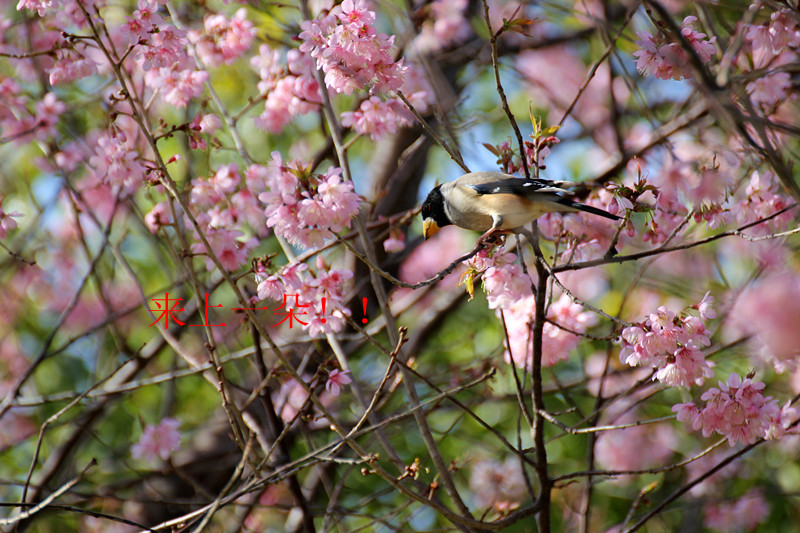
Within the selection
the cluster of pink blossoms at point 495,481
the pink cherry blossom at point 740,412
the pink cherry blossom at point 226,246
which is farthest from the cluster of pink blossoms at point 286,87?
the cluster of pink blossoms at point 495,481

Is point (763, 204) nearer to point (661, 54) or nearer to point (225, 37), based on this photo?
point (661, 54)

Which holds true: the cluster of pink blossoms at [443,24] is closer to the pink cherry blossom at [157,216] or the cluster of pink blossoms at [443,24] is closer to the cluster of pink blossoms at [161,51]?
the cluster of pink blossoms at [161,51]

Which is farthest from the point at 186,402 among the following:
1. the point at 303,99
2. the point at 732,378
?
the point at 732,378

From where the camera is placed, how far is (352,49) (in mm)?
2393

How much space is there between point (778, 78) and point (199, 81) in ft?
8.00

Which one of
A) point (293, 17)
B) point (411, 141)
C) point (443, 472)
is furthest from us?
point (293, 17)

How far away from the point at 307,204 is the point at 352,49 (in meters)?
0.56

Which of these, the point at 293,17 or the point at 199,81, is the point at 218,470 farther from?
the point at 293,17

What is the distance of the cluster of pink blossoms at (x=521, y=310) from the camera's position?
257 cm

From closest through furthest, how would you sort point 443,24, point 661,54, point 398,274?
point 661,54 < point 443,24 < point 398,274

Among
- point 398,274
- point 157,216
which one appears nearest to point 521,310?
point 157,216

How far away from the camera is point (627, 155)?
3.96 metres

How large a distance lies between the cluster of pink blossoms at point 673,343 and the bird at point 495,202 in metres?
0.37

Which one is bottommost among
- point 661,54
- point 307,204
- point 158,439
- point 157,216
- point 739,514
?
point 739,514
